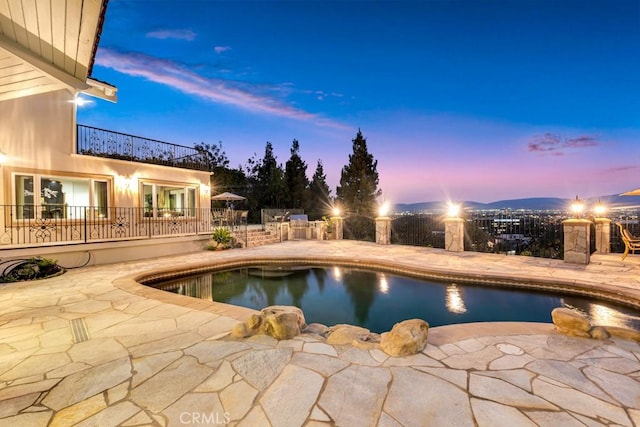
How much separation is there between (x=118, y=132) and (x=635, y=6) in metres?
17.5

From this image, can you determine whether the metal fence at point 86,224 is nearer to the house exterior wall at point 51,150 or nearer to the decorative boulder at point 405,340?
the house exterior wall at point 51,150

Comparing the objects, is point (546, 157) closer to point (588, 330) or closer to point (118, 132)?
point (588, 330)

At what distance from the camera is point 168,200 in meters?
11.6

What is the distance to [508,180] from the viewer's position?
21766 mm

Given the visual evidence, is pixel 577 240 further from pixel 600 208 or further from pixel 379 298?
pixel 379 298

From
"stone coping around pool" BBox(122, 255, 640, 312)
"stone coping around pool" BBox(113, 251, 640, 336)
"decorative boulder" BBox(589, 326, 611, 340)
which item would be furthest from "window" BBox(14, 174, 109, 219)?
"decorative boulder" BBox(589, 326, 611, 340)

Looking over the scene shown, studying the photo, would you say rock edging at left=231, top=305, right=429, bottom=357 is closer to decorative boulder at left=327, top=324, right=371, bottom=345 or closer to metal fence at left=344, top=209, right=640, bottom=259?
decorative boulder at left=327, top=324, right=371, bottom=345

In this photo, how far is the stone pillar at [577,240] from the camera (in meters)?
7.26

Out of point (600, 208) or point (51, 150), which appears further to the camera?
point (600, 208)

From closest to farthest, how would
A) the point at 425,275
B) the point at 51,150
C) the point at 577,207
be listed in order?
1. the point at 425,275
2. the point at 577,207
3. the point at 51,150

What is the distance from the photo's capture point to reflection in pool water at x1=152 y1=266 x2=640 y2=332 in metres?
4.81

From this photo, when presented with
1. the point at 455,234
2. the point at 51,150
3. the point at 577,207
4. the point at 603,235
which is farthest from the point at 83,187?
the point at 603,235

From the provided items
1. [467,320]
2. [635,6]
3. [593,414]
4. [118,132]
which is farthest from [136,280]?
[635,6]

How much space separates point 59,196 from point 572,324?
40.9 feet
